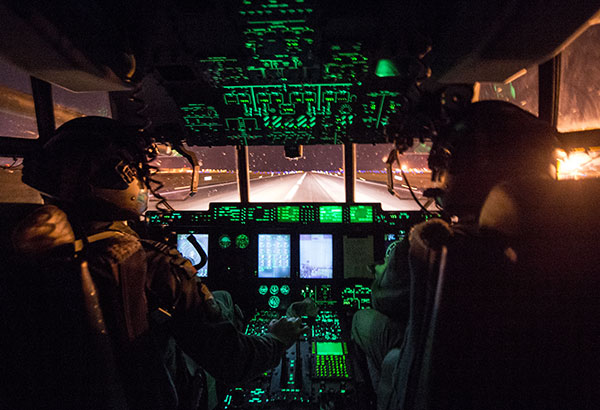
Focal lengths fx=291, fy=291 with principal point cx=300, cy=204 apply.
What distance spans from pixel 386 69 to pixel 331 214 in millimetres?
1002

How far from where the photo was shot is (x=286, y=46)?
1191 millimetres

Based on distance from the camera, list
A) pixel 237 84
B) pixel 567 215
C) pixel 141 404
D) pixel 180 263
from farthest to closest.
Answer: pixel 237 84, pixel 180 263, pixel 141 404, pixel 567 215

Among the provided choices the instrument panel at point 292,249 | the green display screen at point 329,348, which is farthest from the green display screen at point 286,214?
the green display screen at point 329,348

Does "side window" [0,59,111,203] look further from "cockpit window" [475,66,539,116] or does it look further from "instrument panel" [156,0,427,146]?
"cockpit window" [475,66,539,116]

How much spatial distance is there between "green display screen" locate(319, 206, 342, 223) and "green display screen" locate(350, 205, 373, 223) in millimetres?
90

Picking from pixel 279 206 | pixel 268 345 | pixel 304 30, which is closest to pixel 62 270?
pixel 268 345

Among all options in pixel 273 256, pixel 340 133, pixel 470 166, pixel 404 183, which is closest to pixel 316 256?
pixel 273 256

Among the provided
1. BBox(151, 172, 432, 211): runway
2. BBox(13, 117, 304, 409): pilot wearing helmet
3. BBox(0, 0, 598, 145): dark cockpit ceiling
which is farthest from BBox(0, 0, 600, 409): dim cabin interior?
BBox(151, 172, 432, 211): runway

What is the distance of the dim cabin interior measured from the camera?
0.64 metres

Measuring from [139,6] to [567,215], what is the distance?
1.42 m

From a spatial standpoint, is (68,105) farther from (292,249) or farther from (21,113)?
(292,249)

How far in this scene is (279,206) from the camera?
80.5 inches

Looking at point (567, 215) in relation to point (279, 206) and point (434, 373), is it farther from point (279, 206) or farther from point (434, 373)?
point (279, 206)

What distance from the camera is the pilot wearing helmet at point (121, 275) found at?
784mm
